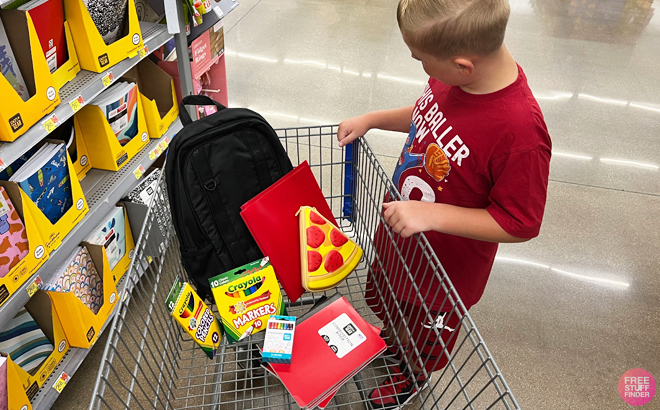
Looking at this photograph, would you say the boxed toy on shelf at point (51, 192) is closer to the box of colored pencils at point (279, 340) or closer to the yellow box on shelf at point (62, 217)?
the yellow box on shelf at point (62, 217)

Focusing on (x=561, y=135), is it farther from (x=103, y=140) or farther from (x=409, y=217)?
(x=103, y=140)

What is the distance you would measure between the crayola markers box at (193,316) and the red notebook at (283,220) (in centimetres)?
24

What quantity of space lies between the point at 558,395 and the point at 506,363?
215 mm

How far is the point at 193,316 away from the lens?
3.77 feet

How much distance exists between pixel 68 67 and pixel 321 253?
1085 millimetres

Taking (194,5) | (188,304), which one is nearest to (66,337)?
(188,304)

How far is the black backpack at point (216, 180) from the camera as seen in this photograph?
126 centimetres

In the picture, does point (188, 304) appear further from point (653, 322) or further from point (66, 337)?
point (653, 322)

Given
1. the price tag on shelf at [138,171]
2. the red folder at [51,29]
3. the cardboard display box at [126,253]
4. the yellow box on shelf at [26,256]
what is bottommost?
the cardboard display box at [126,253]

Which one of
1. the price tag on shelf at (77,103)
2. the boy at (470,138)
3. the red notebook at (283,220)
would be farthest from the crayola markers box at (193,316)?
the price tag on shelf at (77,103)

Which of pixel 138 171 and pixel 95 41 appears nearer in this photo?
pixel 95 41

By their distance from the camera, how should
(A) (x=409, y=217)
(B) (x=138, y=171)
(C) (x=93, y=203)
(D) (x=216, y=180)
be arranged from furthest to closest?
(B) (x=138, y=171), (C) (x=93, y=203), (D) (x=216, y=180), (A) (x=409, y=217)

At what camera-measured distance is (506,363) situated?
1.91 metres

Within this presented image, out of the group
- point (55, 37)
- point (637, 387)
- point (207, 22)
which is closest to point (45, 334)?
point (55, 37)
